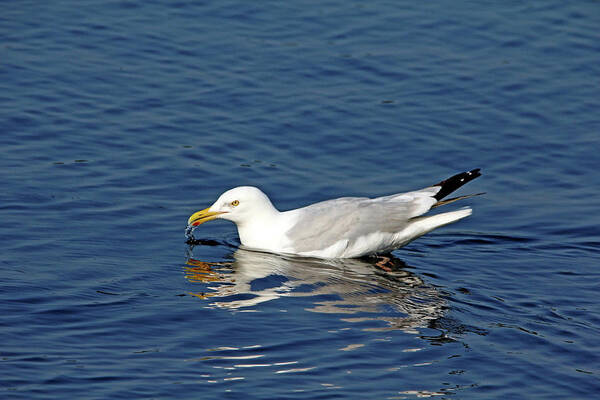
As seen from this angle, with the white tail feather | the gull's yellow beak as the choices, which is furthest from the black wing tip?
the gull's yellow beak

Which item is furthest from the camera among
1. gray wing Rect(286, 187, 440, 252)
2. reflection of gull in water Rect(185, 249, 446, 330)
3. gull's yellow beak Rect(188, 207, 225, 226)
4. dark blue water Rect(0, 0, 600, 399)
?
gull's yellow beak Rect(188, 207, 225, 226)

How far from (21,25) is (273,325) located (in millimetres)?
10913

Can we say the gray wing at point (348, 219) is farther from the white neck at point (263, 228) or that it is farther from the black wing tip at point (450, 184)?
the white neck at point (263, 228)

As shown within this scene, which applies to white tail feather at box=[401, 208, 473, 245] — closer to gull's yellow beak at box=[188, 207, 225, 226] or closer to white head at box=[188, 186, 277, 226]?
white head at box=[188, 186, 277, 226]

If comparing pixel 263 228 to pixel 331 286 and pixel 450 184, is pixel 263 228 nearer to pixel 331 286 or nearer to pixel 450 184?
pixel 331 286

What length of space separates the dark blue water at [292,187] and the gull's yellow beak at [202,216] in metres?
0.32

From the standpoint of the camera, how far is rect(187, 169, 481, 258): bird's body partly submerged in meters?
11.9

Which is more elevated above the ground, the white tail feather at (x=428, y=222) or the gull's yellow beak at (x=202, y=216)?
the gull's yellow beak at (x=202, y=216)

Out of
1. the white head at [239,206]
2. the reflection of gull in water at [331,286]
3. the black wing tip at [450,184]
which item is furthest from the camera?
the black wing tip at [450,184]

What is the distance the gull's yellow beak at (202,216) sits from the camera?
12039 millimetres

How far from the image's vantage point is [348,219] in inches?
472

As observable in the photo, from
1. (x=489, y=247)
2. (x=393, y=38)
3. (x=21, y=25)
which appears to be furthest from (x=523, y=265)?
(x=21, y=25)

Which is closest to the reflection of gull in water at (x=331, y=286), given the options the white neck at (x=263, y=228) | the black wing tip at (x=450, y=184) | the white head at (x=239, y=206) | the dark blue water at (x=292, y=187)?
the dark blue water at (x=292, y=187)

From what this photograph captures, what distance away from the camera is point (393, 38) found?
60.4 ft
